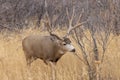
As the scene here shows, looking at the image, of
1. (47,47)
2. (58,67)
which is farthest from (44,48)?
(58,67)

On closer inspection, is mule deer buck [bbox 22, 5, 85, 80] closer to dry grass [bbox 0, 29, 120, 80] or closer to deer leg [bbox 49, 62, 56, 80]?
deer leg [bbox 49, 62, 56, 80]

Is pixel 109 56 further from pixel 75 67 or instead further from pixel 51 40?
pixel 51 40

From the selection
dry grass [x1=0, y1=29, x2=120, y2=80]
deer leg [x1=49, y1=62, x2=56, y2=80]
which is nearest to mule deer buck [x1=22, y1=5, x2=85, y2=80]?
deer leg [x1=49, y1=62, x2=56, y2=80]

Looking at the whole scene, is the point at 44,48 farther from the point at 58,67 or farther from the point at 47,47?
the point at 58,67

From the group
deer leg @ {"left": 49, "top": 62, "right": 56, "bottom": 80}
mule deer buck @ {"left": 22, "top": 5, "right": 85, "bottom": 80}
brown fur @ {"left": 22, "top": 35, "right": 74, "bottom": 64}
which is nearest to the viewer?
deer leg @ {"left": 49, "top": 62, "right": 56, "bottom": 80}

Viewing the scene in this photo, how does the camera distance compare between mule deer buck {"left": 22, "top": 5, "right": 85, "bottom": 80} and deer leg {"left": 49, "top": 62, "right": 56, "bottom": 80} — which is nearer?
deer leg {"left": 49, "top": 62, "right": 56, "bottom": 80}

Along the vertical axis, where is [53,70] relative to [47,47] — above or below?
below

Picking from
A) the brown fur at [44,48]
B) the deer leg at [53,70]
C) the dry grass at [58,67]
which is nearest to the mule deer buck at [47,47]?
the brown fur at [44,48]

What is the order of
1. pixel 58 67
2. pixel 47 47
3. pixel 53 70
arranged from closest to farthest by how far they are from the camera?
pixel 53 70, pixel 47 47, pixel 58 67

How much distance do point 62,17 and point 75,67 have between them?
22.2 feet

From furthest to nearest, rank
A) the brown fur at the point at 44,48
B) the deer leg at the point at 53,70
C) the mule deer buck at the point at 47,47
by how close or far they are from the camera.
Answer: the brown fur at the point at 44,48 → the mule deer buck at the point at 47,47 → the deer leg at the point at 53,70

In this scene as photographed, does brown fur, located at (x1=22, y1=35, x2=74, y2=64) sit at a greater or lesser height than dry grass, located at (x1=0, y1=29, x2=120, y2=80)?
greater

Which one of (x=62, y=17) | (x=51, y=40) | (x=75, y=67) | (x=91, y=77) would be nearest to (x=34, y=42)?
(x=51, y=40)

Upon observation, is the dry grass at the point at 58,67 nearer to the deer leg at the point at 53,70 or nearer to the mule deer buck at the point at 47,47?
the deer leg at the point at 53,70
